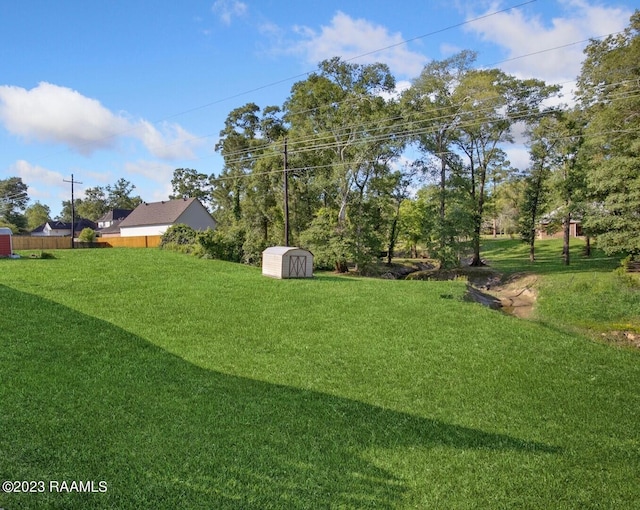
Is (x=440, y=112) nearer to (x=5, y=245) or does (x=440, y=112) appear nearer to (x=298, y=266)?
(x=298, y=266)

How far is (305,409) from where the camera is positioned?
5137mm

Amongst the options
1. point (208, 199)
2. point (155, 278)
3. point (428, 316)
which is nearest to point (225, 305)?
point (155, 278)

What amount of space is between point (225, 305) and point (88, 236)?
103 ft

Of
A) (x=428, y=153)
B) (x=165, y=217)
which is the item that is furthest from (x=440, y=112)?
(x=165, y=217)

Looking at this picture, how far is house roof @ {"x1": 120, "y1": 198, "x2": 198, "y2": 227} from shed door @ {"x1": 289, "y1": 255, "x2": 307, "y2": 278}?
92.2 ft

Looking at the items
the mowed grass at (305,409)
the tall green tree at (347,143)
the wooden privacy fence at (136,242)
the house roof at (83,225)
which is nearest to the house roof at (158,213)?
the wooden privacy fence at (136,242)

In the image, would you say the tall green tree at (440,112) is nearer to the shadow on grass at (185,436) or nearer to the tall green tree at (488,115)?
the tall green tree at (488,115)

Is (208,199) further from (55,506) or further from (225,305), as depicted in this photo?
(55,506)

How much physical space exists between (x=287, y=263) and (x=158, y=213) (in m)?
32.8

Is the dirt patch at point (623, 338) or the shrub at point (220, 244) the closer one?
the dirt patch at point (623, 338)

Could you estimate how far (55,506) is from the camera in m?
3.08

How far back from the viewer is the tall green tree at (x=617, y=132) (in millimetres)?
17609

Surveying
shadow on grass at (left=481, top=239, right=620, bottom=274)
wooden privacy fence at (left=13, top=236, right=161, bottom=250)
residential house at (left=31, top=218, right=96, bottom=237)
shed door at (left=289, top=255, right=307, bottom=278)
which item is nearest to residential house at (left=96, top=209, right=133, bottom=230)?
residential house at (left=31, top=218, right=96, bottom=237)

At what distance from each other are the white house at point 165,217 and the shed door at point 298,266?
27662mm
